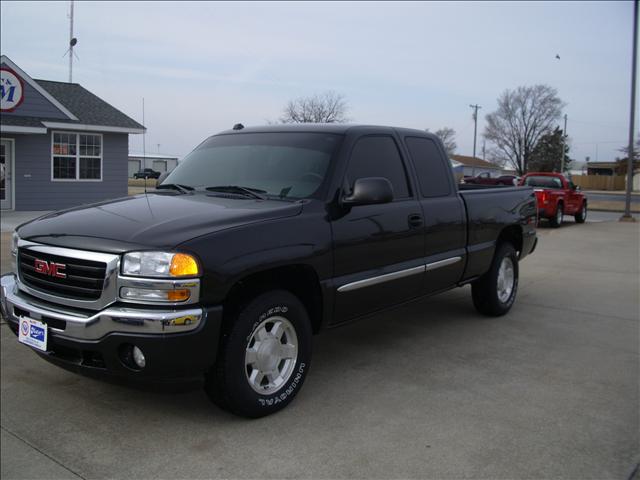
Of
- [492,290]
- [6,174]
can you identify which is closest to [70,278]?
[492,290]

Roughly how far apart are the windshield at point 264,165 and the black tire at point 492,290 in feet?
8.94

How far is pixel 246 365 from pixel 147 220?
1.05 metres

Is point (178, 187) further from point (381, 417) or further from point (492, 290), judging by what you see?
point (492, 290)

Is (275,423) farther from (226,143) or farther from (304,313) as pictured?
(226,143)

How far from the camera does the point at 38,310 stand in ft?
11.5

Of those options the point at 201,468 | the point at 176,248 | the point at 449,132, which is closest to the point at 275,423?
the point at 201,468

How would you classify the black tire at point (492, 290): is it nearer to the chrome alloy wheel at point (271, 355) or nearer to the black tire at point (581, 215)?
the chrome alloy wheel at point (271, 355)

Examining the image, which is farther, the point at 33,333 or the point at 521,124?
the point at 521,124

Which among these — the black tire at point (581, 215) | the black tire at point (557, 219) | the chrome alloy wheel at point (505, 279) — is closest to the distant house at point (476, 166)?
the black tire at point (581, 215)

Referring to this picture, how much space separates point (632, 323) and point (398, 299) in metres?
3.20

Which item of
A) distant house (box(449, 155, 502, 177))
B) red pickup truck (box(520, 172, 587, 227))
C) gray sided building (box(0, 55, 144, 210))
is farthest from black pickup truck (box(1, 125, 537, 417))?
distant house (box(449, 155, 502, 177))

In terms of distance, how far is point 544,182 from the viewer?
789 inches

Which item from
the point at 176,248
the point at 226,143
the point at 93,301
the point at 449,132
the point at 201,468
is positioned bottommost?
the point at 201,468

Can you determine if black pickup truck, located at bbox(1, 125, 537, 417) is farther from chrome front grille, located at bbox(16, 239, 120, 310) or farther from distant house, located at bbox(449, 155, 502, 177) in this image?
distant house, located at bbox(449, 155, 502, 177)
